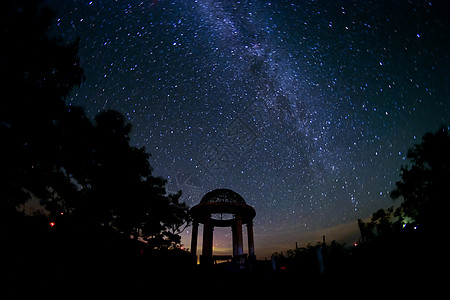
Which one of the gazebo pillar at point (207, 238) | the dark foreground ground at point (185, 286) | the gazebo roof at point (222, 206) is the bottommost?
the dark foreground ground at point (185, 286)

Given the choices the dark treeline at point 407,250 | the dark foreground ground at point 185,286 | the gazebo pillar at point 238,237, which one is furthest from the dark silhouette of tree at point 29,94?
the gazebo pillar at point 238,237

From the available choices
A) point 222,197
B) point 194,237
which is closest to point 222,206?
point 222,197

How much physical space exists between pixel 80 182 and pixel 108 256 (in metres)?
7.89

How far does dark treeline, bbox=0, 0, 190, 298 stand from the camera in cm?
730

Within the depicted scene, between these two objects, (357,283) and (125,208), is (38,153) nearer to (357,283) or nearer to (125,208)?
(125,208)

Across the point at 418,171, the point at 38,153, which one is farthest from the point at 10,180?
the point at 418,171

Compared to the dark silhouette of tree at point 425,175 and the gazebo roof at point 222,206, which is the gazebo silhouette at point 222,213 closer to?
the gazebo roof at point 222,206

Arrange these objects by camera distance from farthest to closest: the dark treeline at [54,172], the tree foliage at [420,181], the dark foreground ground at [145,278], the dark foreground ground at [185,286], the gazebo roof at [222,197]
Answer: the gazebo roof at [222,197] → the tree foliage at [420,181] → the dark treeline at [54,172] → the dark foreground ground at [145,278] → the dark foreground ground at [185,286]

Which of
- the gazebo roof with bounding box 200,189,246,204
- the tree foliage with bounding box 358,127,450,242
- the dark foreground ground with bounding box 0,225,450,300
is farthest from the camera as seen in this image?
the gazebo roof with bounding box 200,189,246,204

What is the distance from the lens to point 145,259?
36.3 feet

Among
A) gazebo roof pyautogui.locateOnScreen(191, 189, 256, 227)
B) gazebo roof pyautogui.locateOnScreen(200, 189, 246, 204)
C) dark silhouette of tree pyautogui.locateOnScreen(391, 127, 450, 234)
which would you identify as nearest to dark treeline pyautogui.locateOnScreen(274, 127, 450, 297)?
dark silhouette of tree pyautogui.locateOnScreen(391, 127, 450, 234)

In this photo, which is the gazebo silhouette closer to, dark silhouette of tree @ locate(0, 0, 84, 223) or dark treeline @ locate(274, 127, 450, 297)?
dark treeline @ locate(274, 127, 450, 297)

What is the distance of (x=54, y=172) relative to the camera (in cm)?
1265

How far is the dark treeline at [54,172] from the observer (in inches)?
287
